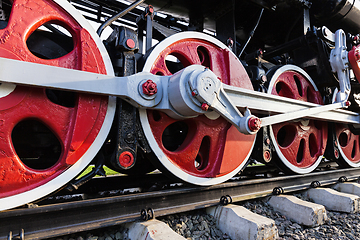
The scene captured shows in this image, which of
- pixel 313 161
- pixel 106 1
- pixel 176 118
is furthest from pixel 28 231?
pixel 313 161

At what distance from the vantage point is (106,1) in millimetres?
2598

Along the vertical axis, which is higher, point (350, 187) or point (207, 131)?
point (207, 131)

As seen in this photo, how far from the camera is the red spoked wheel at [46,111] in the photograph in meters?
1.09

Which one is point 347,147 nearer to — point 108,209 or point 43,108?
point 108,209

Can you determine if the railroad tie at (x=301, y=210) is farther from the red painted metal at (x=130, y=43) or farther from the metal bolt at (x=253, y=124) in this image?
the red painted metal at (x=130, y=43)

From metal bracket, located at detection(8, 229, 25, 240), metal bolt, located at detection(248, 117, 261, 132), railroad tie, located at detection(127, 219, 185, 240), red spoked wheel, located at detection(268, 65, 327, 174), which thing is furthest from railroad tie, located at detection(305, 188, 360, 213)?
metal bracket, located at detection(8, 229, 25, 240)

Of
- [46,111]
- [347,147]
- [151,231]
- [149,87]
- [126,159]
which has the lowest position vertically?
[151,231]

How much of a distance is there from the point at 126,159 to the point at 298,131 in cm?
196

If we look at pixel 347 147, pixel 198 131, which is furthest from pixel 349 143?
pixel 198 131

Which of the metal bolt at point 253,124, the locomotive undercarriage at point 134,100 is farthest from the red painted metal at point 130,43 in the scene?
the metal bolt at point 253,124

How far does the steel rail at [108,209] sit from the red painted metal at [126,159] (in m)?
0.18

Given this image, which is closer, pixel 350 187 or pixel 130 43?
pixel 130 43

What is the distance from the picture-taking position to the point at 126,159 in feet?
4.46

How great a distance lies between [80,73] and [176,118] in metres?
0.67
